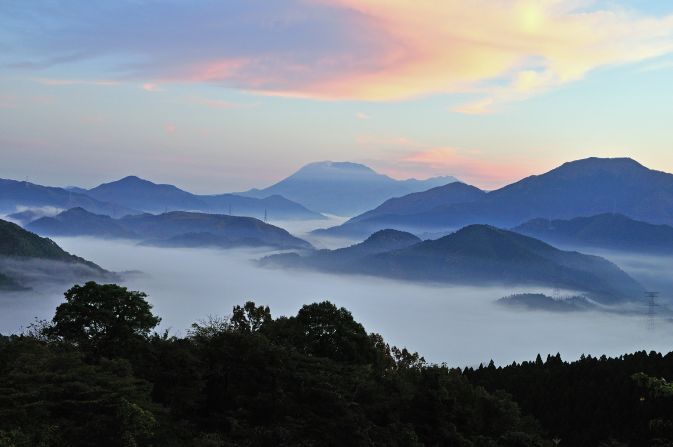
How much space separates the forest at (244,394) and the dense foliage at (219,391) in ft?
0.38

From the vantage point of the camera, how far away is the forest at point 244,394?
124ft

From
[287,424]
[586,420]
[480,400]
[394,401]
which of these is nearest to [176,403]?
[287,424]

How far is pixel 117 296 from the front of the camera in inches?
2542

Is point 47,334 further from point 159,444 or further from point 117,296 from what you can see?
point 159,444

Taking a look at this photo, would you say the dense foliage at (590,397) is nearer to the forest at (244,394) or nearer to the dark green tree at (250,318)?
the forest at (244,394)

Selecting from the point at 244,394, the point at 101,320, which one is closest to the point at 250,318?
the point at 101,320

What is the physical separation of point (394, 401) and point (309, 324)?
19.3 meters

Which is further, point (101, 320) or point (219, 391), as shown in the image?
point (101, 320)

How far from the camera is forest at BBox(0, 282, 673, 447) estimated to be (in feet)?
124

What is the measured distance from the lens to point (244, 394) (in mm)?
51438

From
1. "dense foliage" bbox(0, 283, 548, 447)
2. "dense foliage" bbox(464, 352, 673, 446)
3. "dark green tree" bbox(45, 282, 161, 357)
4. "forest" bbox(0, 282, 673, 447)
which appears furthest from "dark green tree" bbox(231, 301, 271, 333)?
"dense foliage" bbox(464, 352, 673, 446)

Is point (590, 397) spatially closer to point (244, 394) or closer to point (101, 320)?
point (244, 394)

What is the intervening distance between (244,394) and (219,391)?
2.71m

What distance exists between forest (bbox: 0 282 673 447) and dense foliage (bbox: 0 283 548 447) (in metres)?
0.11
